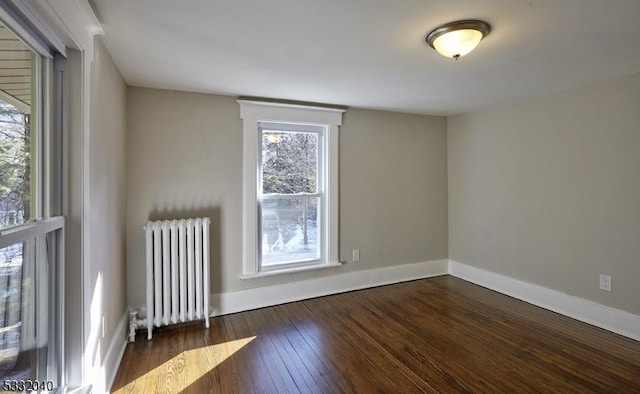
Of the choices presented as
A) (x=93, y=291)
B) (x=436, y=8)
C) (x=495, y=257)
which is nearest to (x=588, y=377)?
(x=495, y=257)

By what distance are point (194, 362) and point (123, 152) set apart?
1.73 meters

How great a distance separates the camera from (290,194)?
3402mm

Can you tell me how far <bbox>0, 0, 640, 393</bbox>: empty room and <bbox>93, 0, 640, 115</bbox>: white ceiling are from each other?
0.06ft

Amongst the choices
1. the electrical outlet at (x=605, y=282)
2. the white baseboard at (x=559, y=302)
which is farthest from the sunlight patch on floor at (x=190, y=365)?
the electrical outlet at (x=605, y=282)

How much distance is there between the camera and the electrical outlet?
8.90ft

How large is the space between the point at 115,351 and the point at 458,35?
115 inches

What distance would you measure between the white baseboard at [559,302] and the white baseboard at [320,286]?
0.51 m

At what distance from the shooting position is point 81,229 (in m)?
1.53

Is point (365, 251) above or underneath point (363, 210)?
underneath

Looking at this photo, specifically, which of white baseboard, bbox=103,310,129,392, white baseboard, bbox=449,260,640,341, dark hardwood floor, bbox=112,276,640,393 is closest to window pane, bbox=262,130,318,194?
dark hardwood floor, bbox=112,276,640,393

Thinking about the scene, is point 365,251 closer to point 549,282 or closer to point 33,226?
point 549,282

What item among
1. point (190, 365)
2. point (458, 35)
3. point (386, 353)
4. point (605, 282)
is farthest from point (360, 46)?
point (605, 282)

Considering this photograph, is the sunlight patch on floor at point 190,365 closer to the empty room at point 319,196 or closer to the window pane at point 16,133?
the empty room at point 319,196

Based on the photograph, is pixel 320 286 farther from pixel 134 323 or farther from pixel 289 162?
pixel 134 323
